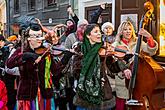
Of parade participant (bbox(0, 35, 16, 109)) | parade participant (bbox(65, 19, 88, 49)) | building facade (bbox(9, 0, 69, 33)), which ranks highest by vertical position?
building facade (bbox(9, 0, 69, 33))

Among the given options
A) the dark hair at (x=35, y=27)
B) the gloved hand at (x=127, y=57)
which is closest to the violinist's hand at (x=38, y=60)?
the dark hair at (x=35, y=27)

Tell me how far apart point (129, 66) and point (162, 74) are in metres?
0.41

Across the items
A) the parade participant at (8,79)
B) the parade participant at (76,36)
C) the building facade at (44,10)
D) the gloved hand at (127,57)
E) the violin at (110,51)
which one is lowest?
the parade participant at (8,79)

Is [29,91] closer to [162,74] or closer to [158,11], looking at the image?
[162,74]

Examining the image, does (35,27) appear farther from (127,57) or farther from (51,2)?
(51,2)

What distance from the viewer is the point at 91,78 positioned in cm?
417

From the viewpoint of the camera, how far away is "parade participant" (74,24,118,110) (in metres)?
4.15

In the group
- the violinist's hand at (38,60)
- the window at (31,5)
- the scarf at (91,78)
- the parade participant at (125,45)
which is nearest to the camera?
the scarf at (91,78)

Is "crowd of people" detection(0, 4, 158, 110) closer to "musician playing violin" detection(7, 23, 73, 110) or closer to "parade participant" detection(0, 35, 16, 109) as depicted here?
"musician playing violin" detection(7, 23, 73, 110)

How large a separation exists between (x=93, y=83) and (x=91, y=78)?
6 cm

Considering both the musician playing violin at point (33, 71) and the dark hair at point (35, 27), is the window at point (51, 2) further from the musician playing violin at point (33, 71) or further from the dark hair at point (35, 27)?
the musician playing violin at point (33, 71)

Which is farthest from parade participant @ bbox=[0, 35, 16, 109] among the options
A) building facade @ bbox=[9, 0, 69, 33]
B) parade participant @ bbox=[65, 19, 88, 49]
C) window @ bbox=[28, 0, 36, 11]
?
window @ bbox=[28, 0, 36, 11]

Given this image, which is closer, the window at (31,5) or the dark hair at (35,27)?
the dark hair at (35,27)

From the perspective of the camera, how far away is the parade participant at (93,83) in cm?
415
